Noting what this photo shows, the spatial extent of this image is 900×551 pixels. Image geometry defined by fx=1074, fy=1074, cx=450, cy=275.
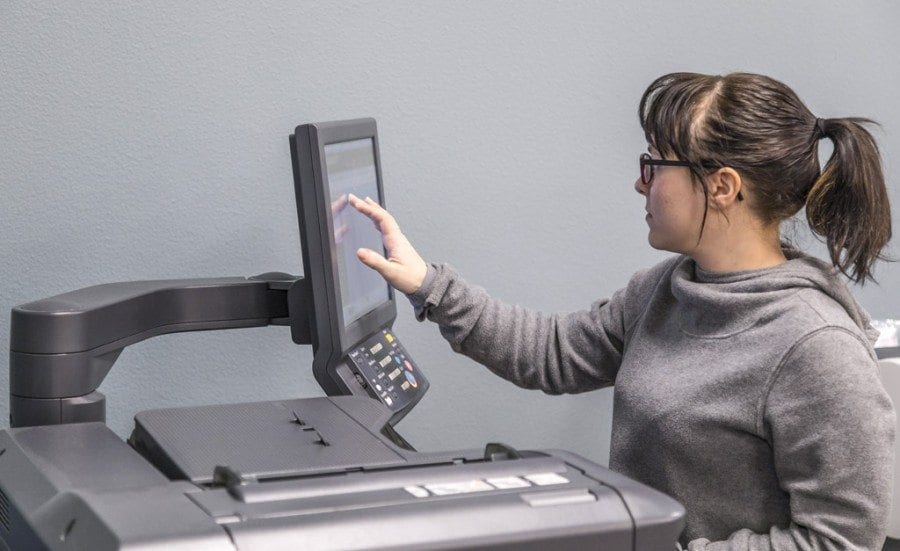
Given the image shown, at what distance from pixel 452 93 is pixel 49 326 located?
0.75 m

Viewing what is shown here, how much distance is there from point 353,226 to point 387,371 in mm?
173

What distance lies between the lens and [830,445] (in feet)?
3.40

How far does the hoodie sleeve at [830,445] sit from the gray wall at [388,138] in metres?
0.65

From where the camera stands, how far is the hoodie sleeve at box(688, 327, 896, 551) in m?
1.04

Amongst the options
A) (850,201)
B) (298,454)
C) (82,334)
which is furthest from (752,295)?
(82,334)

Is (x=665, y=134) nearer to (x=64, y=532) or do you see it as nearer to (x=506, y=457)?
(x=506, y=457)

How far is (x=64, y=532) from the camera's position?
70 centimetres

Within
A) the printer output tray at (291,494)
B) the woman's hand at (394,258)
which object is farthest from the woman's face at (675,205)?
the printer output tray at (291,494)

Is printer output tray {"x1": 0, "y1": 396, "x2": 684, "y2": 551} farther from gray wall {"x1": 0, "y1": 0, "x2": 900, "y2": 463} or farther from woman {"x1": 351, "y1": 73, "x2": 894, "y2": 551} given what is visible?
gray wall {"x1": 0, "y1": 0, "x2": 900, "y2": 463}

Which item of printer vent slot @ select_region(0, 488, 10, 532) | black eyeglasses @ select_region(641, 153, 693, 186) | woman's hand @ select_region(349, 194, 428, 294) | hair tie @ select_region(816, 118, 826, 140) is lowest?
printer vent slot @ select_region(0, 488, 10, 532)

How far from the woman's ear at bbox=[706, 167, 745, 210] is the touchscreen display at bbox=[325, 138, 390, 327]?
1.28 ft

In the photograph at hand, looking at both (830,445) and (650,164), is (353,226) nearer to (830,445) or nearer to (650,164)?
(650,164)

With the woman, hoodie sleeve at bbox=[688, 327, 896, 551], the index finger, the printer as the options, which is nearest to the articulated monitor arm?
the printer

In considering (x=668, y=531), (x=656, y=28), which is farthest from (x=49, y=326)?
(x=656, y=28)
